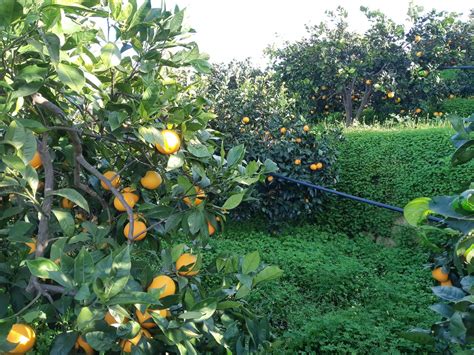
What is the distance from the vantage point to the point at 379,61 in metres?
10.0

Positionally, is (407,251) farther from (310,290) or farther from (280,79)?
(280,79)

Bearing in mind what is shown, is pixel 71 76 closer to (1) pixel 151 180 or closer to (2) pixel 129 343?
(1) pixel 151 180

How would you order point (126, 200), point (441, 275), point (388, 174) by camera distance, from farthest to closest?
1. point (388, 174)
2. point (441, 275)
3. point (126, 200)

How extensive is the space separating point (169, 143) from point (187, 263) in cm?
35

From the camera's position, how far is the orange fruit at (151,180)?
67.9 inches

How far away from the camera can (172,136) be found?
60.9 inches

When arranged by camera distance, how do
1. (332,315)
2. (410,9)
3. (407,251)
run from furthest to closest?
(410,9), (407,251), (332,315)

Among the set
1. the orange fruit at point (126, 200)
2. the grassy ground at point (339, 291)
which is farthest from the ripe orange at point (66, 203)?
the grassy ground at point (339, 291)

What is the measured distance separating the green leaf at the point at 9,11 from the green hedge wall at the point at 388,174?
5.33 meters

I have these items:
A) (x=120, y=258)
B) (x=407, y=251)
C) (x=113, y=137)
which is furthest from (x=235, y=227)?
(x=120, y=258)

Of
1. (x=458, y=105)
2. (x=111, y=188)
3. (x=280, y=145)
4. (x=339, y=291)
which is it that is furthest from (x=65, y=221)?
(x=458, y=105)

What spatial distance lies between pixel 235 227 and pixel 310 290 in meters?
2.04

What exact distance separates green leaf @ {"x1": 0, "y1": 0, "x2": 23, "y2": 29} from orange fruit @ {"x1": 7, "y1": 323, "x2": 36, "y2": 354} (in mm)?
671

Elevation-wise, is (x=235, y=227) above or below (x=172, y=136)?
below
